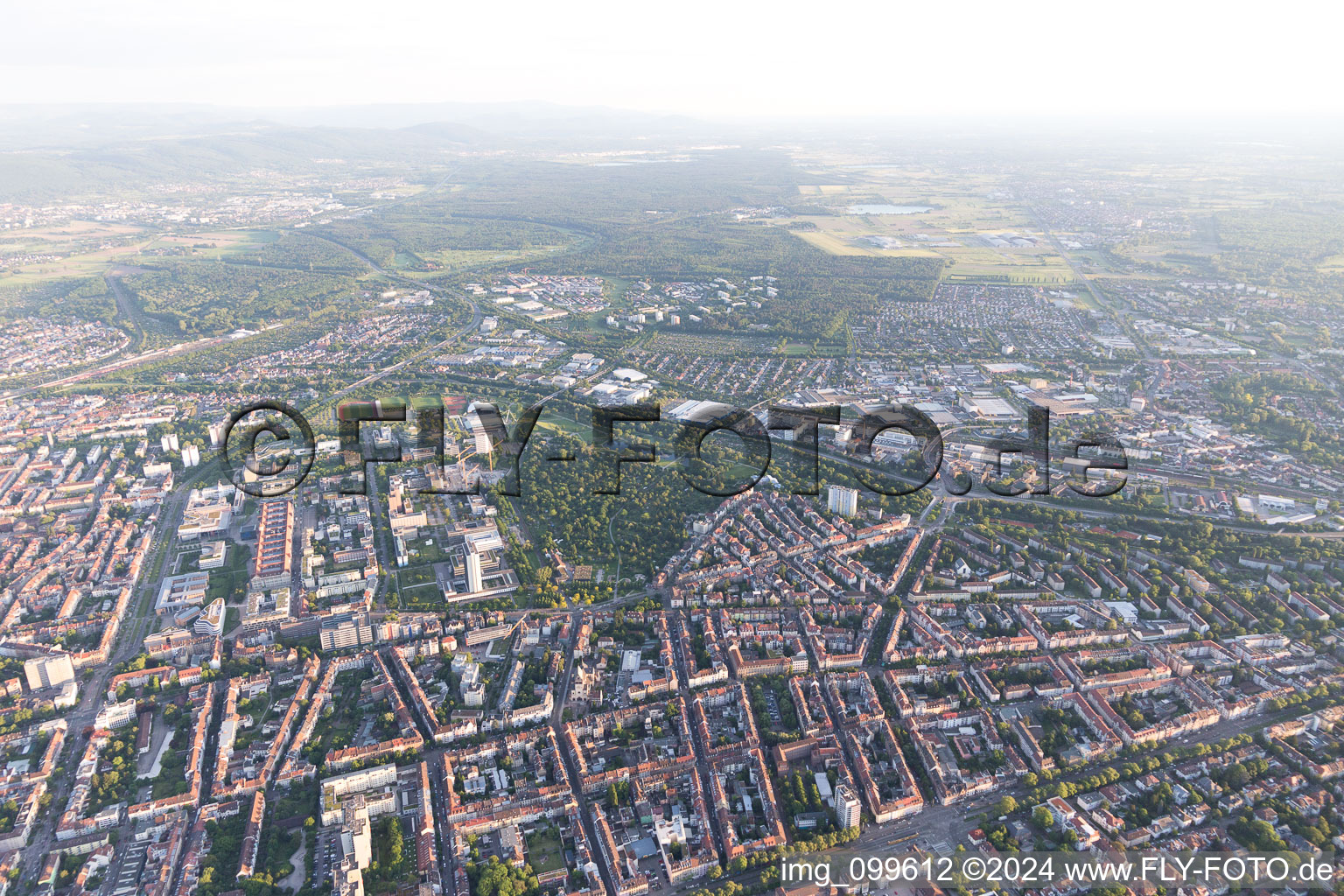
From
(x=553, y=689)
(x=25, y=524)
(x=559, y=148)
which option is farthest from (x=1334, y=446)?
(x=559, y=148)

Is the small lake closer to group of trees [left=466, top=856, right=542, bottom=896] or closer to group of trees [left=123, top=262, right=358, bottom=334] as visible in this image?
group of trees [left=123, top=262, right=358, bottom=334]

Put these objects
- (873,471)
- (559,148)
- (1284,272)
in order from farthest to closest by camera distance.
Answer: (559,148)
(1284,272)
(873,471)

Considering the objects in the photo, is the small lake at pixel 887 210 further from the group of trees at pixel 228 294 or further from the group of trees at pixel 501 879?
the group of trees at pixel 501 879

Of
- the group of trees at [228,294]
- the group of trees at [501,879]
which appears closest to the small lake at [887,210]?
the group of trees at [228,294]

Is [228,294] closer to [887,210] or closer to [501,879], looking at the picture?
[501,879]

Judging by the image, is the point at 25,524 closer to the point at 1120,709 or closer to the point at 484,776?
the point at 484,776

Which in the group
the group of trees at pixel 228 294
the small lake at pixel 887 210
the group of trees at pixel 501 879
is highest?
the small lake at pixel 887 210

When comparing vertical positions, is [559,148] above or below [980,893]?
above

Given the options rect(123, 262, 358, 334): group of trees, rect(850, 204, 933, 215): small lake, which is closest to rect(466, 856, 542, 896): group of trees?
rect(123, 262, 358, 334): group of trees
